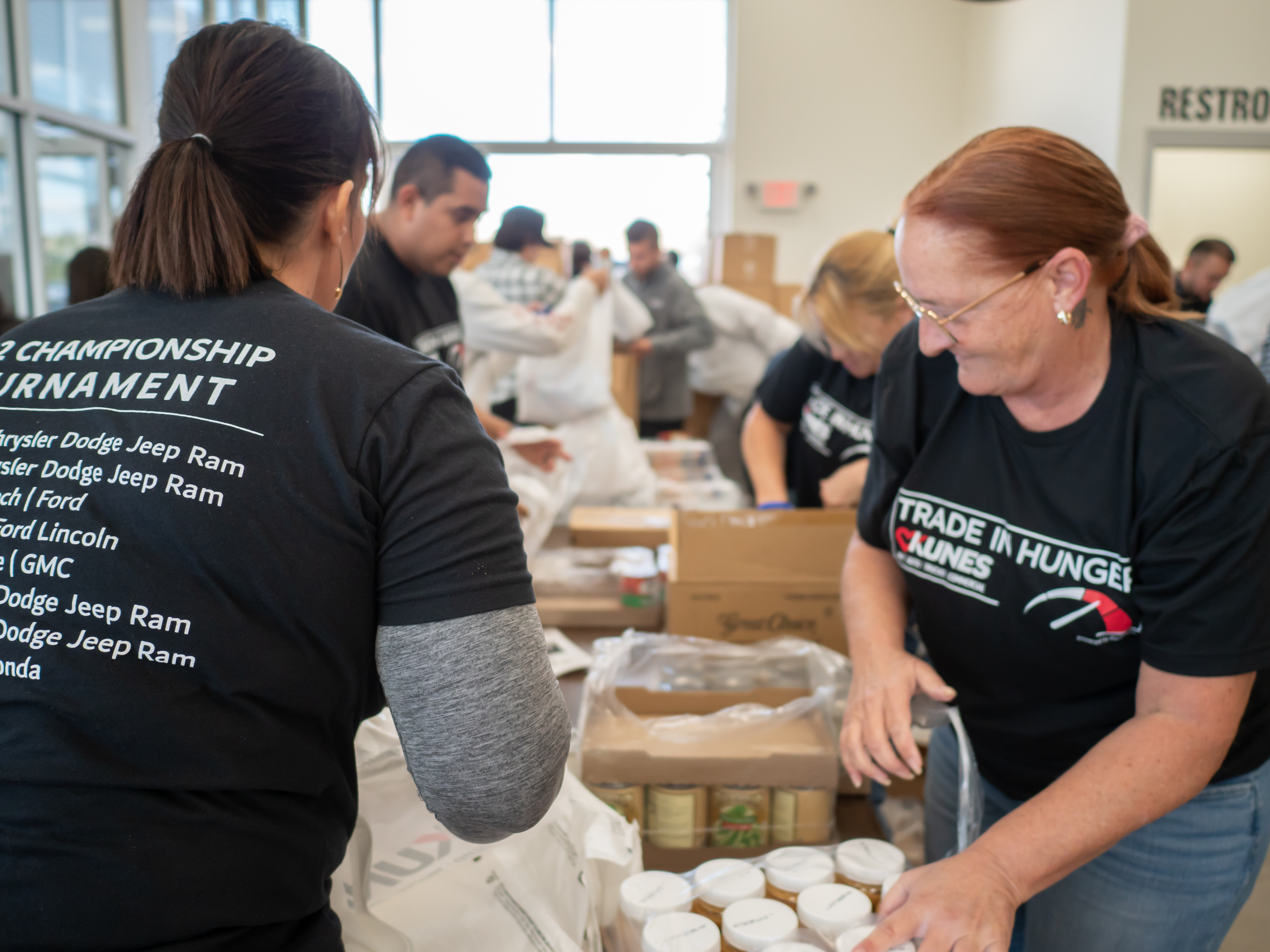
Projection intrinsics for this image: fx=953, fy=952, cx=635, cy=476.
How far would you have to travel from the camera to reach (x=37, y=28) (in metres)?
4.63

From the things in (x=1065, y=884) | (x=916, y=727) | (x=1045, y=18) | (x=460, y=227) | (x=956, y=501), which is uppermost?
(x=1045, y=18)

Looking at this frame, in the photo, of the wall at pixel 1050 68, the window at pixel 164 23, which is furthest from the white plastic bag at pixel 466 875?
the window at pixel 164 23

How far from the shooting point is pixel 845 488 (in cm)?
187

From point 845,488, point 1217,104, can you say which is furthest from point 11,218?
point 1217,104

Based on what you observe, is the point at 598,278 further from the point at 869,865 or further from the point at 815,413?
the point at 869,865

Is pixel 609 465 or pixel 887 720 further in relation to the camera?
pixel 609 465

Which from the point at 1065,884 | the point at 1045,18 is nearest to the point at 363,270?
the point at 1065,884

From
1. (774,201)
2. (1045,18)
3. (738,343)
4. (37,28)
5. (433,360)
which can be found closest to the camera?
(433,360)

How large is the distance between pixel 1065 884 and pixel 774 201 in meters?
7.27

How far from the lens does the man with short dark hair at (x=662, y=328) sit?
495cm

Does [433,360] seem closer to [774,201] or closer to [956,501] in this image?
[956,501]

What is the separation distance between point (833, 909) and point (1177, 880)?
0.43 metres

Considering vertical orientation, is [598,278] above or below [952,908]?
above

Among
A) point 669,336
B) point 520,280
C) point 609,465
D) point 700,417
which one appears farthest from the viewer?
point 700,417
